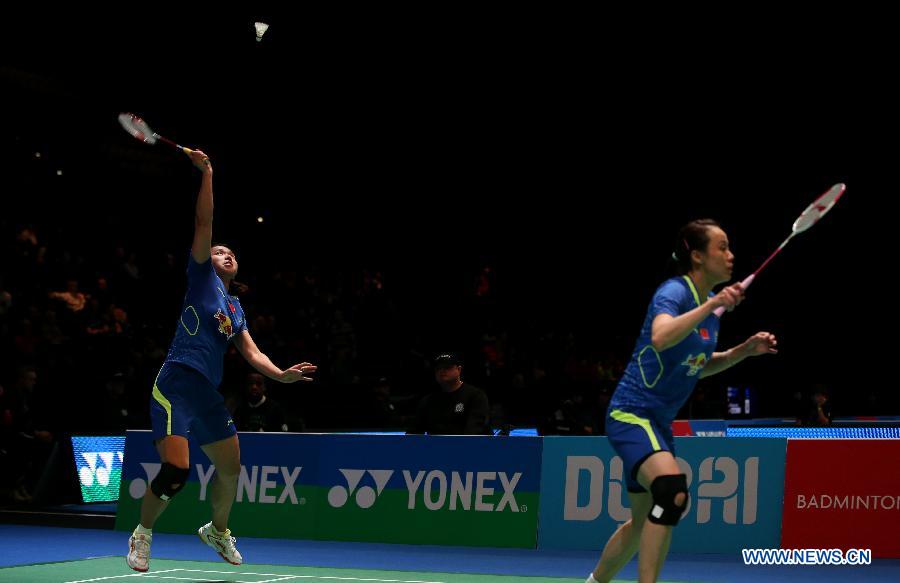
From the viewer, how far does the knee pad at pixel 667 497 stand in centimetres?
457

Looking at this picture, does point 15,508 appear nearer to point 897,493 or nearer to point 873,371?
point 897,493

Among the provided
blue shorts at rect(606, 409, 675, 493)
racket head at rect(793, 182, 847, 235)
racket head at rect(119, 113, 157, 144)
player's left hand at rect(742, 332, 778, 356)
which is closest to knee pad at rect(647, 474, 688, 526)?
blue shorts at rect(606, 409, 675, 493)

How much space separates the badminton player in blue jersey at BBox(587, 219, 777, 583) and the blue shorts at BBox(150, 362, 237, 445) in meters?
2.62

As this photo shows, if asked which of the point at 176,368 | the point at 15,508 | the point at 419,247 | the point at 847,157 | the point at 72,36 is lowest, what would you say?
the point at 15,508

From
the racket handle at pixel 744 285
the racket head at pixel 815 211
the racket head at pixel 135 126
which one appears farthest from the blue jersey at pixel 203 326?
the racket head at pixel 815 211

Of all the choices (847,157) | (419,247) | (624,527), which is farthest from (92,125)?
(624,527)

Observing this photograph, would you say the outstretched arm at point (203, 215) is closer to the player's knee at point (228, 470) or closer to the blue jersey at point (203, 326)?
the blue jersey at point (203, 326)

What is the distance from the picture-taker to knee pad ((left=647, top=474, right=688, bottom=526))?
4570mm

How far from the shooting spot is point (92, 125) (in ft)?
76.7

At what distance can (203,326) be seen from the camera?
6578 mm

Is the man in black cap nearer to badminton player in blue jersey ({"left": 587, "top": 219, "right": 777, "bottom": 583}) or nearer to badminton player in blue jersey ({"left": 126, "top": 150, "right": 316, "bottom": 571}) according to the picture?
badminton player in blue jersey ({"left": 126, "top": 150, "right": 316, "bottom": 571})

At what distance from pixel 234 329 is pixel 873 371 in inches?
721

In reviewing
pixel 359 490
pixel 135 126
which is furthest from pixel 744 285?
pixel 359 490

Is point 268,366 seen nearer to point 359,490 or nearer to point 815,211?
point 359,490
